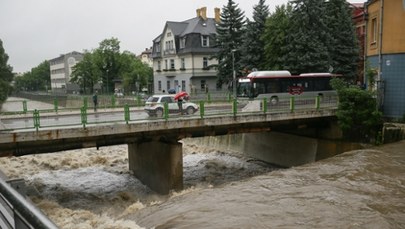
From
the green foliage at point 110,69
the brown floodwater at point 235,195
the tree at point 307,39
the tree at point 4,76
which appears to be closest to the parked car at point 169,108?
the brown floodwater at point 235,195

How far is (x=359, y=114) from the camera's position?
21625mm

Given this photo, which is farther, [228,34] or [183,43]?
[183,43]

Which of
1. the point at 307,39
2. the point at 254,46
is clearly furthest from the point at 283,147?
the point at 254,46

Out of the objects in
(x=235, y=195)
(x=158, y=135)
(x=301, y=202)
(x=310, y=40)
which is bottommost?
(x=235, y=195)

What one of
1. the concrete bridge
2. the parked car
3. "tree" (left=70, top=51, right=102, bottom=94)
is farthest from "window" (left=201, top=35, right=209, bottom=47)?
the parked car

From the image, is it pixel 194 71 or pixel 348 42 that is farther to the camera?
pixel 194 71

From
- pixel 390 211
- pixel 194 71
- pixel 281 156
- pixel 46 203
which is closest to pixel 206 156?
pixel 281 156

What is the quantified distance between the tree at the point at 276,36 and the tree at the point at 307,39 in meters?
1.01

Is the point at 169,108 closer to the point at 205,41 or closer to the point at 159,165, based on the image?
the point at 159,165

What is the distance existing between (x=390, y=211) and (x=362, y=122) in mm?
12272

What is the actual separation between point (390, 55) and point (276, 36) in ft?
54.1

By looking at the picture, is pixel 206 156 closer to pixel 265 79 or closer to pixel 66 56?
pixel 265 79

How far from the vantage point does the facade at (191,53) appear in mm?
56969

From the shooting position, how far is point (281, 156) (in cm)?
2562
